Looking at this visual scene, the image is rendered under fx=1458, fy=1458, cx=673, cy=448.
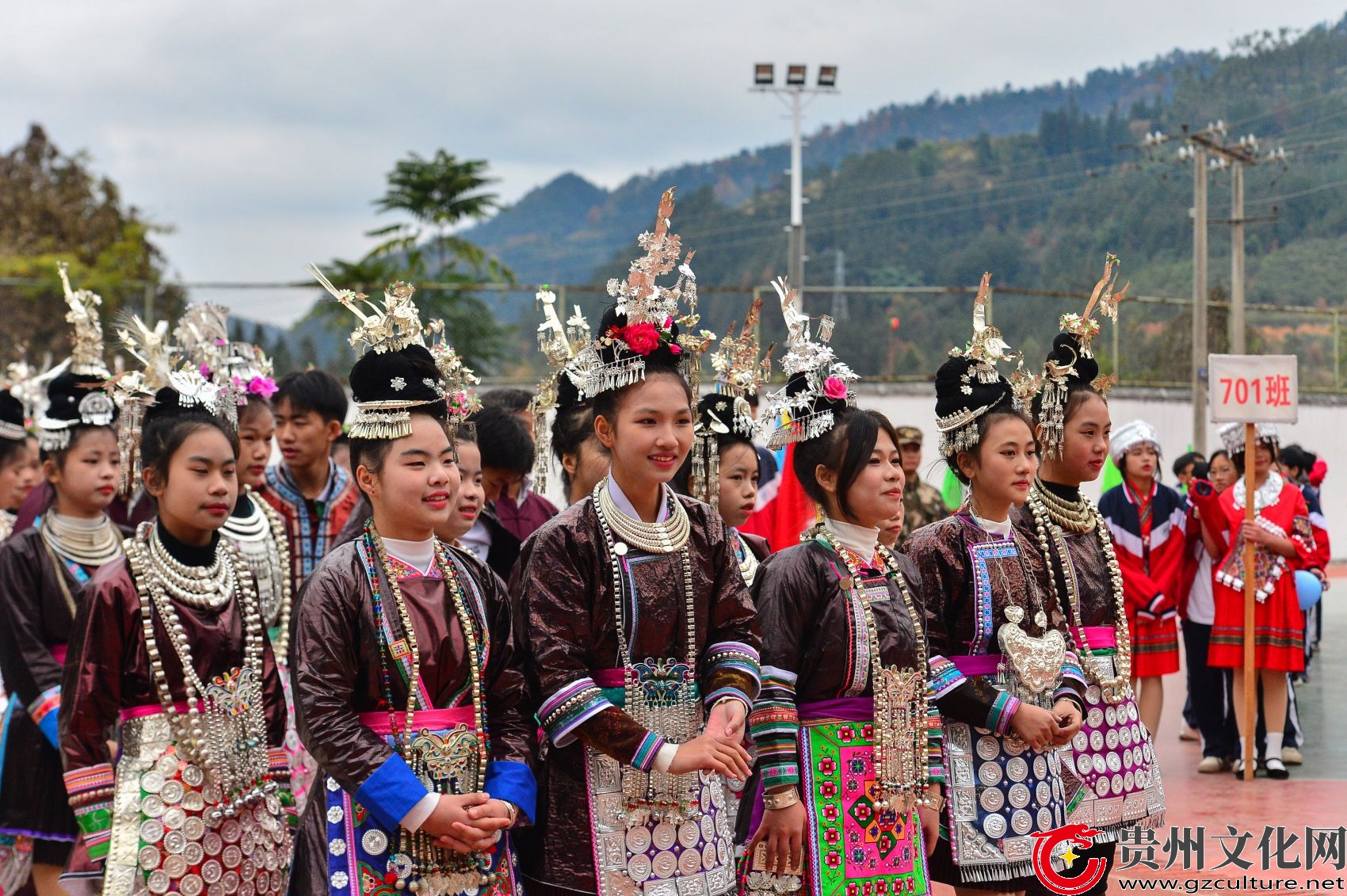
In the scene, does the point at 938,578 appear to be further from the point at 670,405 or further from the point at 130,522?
the point at 130,522

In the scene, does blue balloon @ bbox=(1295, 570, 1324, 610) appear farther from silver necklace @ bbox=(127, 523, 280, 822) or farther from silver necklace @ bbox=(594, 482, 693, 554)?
silver necklace @ bbox=(127, 523, 280, 822)

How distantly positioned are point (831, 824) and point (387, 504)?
1.35 meters

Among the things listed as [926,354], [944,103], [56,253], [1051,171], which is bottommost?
[926,354]

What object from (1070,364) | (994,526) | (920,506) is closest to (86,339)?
(994,526)

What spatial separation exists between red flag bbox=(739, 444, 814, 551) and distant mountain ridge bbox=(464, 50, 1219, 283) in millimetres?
64520

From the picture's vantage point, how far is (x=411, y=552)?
10.6 ft

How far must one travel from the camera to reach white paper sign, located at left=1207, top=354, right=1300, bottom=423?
25.1 ft

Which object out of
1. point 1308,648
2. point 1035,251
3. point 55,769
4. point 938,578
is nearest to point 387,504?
point 938,578

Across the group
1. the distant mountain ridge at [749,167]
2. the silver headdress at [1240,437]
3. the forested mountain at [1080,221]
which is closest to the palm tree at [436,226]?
the forested mountain at [1080,221]

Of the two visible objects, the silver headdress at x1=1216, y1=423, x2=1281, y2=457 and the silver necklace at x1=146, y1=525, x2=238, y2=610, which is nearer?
the silver necklace at x1=146, y1=525, x2=238, y2=610

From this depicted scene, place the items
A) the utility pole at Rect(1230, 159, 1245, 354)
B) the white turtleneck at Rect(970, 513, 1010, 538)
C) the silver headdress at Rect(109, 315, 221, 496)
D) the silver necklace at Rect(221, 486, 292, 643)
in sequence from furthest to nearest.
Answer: the utility pole at Rect(1230, 159, 1245, 354) → the silver necklace at Rect(221, 486, 292, 643) → the white turtleneck at Rect(970, 513, 1010, 538) → the silver headdress at Rect(109, 315, 221, 496)

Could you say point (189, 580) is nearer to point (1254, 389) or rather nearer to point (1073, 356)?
point (1073, 356)

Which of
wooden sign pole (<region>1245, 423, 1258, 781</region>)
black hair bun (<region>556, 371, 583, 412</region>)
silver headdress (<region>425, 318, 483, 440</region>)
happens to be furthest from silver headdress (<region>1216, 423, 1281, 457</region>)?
silver headdress (<region>425, 318, 483, 440</region>)

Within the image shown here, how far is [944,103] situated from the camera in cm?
8162
